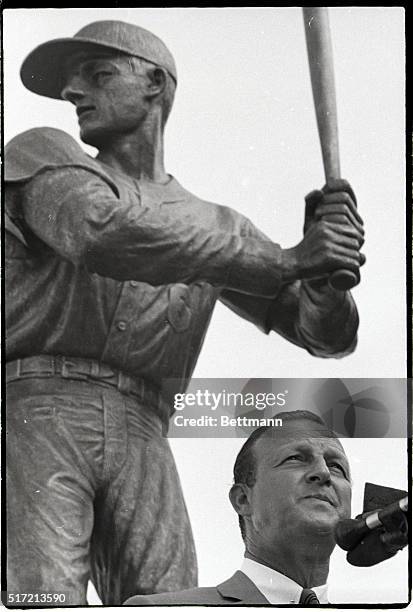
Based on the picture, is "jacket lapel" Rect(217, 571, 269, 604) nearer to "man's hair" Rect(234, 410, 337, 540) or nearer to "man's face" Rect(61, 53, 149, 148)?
"man's hair" Rect(234, 410, 337, 540)

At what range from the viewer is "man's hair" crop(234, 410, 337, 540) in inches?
237

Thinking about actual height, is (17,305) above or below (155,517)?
above

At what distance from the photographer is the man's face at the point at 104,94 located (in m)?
6.14

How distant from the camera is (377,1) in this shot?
20.4ft

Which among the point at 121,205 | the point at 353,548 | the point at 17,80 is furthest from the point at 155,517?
the point at 17,80

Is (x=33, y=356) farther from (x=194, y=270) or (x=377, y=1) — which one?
(x=377, y=1)

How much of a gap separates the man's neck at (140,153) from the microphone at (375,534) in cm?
129

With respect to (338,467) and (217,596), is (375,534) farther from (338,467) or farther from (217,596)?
(217,596)

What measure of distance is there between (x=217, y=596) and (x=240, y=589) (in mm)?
77

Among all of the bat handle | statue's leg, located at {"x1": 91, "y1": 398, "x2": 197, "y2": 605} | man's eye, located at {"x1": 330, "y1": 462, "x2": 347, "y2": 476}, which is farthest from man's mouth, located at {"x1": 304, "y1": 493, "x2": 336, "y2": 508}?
the bat handle

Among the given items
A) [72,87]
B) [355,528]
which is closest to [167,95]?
[72,87]

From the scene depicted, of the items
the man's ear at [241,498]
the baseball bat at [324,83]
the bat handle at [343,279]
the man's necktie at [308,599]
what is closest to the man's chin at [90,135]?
the baseball bat at [324,83]

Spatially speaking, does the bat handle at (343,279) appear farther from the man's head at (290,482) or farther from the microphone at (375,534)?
the microphone at (375,534)

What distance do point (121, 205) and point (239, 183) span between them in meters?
0.42
